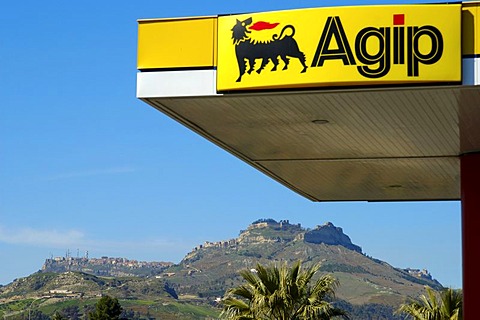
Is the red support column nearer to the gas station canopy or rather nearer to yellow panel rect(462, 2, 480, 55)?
the gas station canopy

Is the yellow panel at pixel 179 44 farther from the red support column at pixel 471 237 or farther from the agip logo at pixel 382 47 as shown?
the red support column at pixel 471 237

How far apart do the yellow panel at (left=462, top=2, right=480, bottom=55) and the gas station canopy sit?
12mm

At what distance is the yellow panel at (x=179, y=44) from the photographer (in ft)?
44.1

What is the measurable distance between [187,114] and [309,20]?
8.93ft

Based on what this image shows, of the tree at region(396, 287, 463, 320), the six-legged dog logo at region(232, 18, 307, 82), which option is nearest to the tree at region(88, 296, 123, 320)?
the tree at region(396, 287, 463, 320)

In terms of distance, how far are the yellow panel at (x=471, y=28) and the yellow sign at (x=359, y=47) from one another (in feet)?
0.25

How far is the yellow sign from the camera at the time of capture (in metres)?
12.5

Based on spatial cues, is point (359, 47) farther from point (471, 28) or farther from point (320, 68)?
point (471, 28)

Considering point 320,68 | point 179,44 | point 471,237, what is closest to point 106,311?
point 471,237

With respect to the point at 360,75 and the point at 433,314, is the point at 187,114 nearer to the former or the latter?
the point at 360,75

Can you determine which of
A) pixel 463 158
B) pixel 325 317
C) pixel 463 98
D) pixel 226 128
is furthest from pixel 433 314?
pixel 463 98

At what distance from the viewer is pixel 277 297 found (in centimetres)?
2312

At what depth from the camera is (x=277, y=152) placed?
1884 cm

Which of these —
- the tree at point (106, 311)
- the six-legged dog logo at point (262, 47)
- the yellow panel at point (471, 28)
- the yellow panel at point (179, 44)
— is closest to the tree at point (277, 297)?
the yellow panel at point (179, 44)
